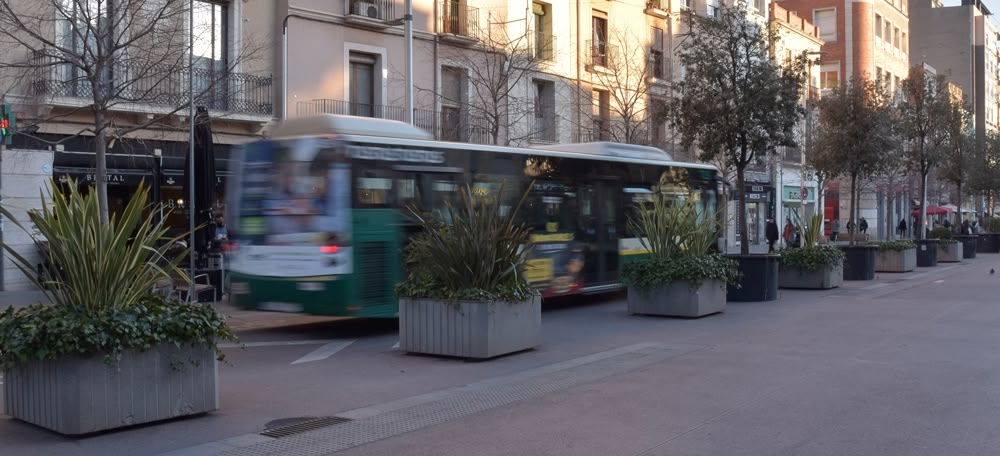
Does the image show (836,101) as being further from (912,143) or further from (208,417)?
(208,417)

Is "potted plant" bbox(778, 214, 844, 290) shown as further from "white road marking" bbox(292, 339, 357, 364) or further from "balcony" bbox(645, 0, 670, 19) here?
"balcony" bbox(645, 0, 670, 19)

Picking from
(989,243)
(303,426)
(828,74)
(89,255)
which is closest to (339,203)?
(303,426)

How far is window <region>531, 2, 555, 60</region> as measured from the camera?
32291mm

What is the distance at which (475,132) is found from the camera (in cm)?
2939

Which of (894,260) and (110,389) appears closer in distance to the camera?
(110,389)

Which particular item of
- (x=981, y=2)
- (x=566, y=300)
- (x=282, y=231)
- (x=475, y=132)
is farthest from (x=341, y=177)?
(x=981, y=2)

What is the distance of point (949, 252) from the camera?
3366 cm

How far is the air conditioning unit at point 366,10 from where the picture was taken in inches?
1043

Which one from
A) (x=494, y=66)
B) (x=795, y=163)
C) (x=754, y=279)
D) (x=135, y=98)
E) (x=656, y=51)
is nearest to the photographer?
(x=135, y=98)

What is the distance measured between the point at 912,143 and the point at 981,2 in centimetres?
6289

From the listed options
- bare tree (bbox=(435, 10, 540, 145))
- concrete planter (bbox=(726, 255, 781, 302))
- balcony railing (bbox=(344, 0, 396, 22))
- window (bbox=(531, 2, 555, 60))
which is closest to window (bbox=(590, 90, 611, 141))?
window (bbox=(531, 2, 555, 60))

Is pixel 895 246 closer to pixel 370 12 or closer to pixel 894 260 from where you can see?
pixel 894 260

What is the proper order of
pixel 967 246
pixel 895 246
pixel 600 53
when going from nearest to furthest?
pixel 895 246
pixel 600 53
pixel 967 246

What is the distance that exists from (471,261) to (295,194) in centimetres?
331
